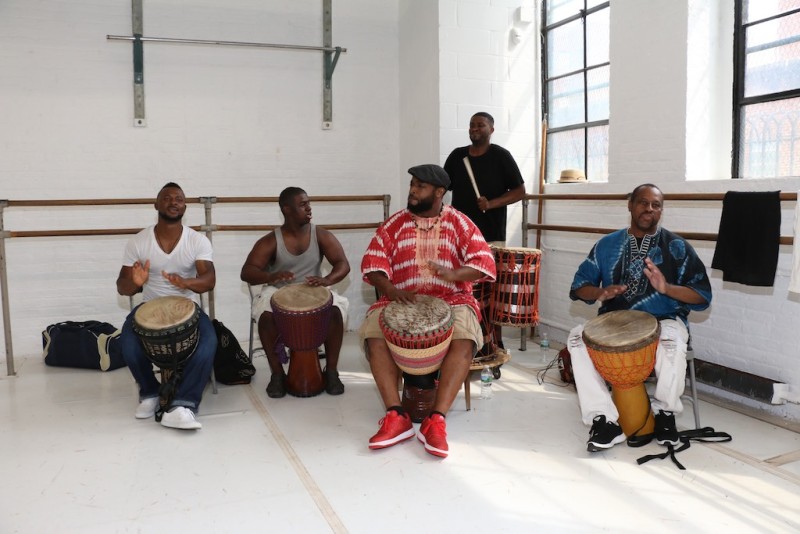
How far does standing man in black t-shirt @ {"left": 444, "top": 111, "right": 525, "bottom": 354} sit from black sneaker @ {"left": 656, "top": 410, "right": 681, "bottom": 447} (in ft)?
4.94

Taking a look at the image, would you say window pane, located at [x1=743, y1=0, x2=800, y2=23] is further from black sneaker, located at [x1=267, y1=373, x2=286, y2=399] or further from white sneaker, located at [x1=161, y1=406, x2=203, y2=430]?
white sneaker, located at [x1=161, y1=406, x2=203, y2=430]

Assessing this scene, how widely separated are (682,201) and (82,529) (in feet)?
11.1

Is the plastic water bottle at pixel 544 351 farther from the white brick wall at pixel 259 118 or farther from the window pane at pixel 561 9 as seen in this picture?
the window pane at pixel 561 9

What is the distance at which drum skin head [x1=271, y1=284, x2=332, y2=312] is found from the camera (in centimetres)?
373

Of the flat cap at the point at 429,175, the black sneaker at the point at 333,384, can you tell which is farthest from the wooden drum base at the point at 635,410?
the black sneaker at the point at 333,384

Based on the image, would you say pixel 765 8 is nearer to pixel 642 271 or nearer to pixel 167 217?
pixel 642 271

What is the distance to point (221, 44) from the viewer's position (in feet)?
17.0

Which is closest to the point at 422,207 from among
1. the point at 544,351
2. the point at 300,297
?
the point at 300,297

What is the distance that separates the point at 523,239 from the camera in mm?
5285

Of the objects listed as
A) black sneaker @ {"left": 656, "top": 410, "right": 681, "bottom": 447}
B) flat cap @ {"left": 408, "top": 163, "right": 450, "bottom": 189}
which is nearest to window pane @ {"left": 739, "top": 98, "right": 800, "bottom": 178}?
black sneaker @ {"left": 656, "top": 410, "right": 681, "bottom": 447}

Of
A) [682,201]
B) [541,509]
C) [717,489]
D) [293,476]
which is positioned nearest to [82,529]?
[293,476]

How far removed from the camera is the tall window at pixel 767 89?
358 centimetres

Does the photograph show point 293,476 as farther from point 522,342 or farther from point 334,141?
point 334,141

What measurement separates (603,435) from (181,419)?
1.93 metres
